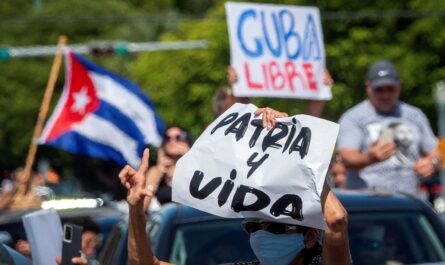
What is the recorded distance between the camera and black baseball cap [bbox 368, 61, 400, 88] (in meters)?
10.4

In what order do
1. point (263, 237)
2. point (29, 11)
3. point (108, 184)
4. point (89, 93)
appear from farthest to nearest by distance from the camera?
point (29, 11) < point (108, 184) < point (89, 93) < point (263, 237)

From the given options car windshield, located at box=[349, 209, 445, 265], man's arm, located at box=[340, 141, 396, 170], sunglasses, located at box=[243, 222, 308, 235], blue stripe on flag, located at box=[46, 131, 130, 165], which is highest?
sunglasses, located at box=[243, 222, 308, 235]

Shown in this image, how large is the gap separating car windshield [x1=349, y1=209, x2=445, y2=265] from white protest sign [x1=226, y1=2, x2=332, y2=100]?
2.88 meters

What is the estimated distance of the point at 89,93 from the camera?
1421 centimetres

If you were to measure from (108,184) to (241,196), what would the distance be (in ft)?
59.6

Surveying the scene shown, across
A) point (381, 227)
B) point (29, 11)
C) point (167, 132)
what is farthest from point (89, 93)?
point (29, 11)

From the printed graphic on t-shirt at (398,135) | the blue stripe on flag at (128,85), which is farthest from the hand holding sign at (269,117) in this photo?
the blue stripe on flag at (128,85)

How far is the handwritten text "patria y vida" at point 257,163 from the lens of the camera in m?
5.25

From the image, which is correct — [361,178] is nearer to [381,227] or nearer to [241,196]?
[381,227]

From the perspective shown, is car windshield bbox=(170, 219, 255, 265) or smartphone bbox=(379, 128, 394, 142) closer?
car windshield bbox=(170, 219, 255, 265)

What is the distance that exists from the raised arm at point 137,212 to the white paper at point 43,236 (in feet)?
2.00

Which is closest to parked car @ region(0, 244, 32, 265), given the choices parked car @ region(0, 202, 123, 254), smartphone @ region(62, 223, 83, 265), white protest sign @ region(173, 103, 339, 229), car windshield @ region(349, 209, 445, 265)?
smartphone @ region(62, 223, 83, 265)

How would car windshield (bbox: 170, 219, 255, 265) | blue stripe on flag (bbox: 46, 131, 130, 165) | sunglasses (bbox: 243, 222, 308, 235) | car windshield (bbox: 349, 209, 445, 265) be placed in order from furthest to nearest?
blue stripe on flag (bbox: 46, 131, 130, 165) < car windshield (bbox: 349, 209, 445, 265) < car windshield (bbox: 170, 219, 255, 265) < sunglasses (bbox: 243, 222, 308, 235)

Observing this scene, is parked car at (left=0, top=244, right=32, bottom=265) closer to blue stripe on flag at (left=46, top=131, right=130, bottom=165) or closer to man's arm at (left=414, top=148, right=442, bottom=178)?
man's arm at (left=414, top=148, right=442, bottom=178)
